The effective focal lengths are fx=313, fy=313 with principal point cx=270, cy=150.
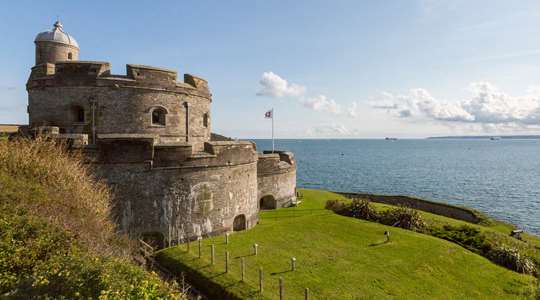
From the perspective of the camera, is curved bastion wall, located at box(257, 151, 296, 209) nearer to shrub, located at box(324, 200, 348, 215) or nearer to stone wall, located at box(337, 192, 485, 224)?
shrub, located at box(324, 200, 348, 215)

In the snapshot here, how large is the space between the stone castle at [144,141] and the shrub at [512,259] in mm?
14263

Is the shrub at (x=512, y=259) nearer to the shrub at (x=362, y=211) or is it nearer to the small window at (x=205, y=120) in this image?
the shrub at (x=362, y=211)

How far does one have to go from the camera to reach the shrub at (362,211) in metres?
22.6

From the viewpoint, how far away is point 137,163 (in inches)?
591

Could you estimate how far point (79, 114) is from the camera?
17.1m

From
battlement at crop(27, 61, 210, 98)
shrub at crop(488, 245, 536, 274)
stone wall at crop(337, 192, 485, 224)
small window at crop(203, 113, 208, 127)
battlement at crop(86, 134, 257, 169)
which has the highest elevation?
battlement at crop(27, 61, 210, 98)

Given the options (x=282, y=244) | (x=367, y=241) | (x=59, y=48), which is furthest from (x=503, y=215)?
(x=59, y=48)

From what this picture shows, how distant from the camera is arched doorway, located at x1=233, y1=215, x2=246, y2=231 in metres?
19.6

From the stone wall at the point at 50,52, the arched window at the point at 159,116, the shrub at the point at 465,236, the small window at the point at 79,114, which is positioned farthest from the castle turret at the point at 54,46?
the shrub at the point at 465,236

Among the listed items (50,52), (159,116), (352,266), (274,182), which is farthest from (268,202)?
(50,52)

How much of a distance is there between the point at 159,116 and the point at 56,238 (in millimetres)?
10876

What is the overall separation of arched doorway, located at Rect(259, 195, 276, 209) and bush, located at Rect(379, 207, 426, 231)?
9.50 m

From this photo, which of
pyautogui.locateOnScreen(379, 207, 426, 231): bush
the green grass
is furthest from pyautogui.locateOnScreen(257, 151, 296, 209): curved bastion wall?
pyautogui.locateOnScreen(379, 207, 426, 231): bush

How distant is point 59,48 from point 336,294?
2028 cm
